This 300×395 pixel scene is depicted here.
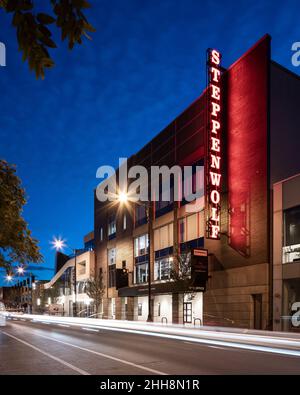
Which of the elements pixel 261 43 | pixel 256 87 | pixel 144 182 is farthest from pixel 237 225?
pixel 144 182

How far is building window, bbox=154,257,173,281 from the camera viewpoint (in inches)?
1682

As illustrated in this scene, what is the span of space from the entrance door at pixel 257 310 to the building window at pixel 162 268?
12354 millimetres

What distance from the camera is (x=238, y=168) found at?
3312 centimetres

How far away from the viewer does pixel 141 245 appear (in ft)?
166

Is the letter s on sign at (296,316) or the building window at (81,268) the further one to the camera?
the building window at (81,268)

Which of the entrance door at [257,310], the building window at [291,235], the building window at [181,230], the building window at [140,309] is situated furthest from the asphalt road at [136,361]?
the building window at [140,309]

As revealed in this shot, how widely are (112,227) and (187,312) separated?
79.6ft

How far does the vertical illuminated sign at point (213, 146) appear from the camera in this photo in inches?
1287

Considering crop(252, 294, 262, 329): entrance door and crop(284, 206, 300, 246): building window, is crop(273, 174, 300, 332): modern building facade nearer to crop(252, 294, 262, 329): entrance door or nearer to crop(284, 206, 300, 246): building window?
crop(284, 206, 300, 246): building window

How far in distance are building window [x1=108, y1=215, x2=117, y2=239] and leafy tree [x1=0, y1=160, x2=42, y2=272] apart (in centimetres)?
4212

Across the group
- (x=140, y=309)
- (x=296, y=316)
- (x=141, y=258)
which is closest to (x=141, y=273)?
(x=141, y=258)

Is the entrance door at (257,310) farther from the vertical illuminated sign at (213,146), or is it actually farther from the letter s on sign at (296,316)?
the vertical illuminated sign at (213,146)

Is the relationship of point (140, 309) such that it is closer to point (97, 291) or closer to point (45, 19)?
point (97, 291)

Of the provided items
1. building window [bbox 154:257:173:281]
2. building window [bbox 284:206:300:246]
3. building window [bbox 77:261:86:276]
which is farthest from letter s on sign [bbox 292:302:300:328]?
building window [bbox 77:261:86:276]
